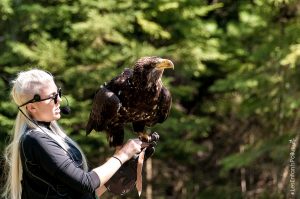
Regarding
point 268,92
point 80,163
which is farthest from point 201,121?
point 80,163

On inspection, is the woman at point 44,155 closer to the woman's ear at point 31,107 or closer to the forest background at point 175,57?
the woman's ear at point 31,107

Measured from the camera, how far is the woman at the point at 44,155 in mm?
2443

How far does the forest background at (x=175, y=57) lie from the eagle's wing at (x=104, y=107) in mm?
3877

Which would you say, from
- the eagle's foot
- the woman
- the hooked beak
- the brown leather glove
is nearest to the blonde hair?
the woman

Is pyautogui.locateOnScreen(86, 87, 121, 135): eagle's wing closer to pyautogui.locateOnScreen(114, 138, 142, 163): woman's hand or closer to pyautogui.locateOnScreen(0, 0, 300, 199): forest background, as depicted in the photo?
pyautogui.locateOnScreen(114, 138, 142, 163): woman's hand

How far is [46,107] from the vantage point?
102 inches

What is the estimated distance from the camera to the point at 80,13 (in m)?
8.27

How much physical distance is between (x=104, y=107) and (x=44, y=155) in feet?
3.05

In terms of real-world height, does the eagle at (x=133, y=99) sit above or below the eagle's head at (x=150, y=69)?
below

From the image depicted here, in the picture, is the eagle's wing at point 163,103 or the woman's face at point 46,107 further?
the eagle's wing at point 163,103

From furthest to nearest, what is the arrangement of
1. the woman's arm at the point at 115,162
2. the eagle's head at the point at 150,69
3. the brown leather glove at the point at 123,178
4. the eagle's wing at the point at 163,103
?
the eagle's wing at the point at 163,103 → the eagle's head at the point at 150,69 → the brown leather glove at the point at 123,178 → the woman's arm at the point at 115,162

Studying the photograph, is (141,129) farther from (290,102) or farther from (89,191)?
(290,102)

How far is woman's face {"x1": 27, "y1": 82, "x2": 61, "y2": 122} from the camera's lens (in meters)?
2.58

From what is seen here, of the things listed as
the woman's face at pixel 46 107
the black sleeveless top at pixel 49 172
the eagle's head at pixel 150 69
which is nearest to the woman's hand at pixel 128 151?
the black sleeveless top at pixel 49 172
